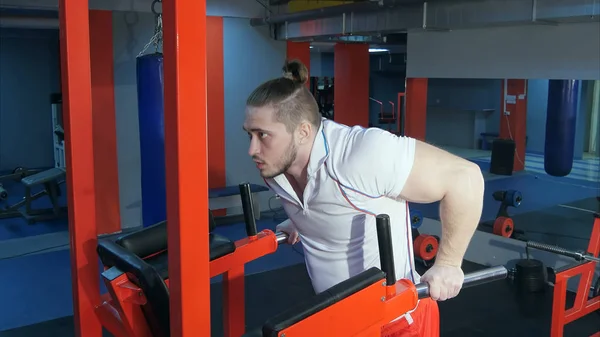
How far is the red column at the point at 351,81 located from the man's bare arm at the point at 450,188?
481 cm

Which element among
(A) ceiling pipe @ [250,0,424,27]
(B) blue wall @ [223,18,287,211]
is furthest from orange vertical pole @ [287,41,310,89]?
(A) ceiling pipe @ [250,0,424,27]

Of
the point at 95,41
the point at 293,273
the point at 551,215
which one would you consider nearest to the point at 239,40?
the point at 95,41

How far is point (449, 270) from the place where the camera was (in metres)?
1.43

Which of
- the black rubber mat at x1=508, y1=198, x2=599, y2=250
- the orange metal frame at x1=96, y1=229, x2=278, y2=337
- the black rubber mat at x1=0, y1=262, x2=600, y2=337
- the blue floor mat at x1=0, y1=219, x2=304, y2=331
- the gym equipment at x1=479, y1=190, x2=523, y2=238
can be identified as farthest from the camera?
the black rubber mat at x1=508, y1=198, x2=599, y2=250

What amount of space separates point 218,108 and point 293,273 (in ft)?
6.47

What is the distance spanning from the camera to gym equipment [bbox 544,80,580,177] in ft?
18.3

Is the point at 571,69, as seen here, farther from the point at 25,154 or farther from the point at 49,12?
the point at 25,154

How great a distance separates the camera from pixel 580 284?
121 inches

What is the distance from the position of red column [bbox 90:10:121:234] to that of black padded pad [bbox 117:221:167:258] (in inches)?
128

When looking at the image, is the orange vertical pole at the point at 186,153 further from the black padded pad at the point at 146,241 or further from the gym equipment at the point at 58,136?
the gym equipment at the point at 58,136

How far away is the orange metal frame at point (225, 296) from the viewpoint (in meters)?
1.37

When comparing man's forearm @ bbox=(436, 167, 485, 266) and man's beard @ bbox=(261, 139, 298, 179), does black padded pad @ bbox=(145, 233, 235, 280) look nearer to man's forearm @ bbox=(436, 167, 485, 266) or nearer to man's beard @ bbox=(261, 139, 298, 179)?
man's beard @ bbox=(261, 139, 298, 179)

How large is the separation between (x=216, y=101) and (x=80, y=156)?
12.7 feet

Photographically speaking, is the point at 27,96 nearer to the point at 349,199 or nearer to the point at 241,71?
the point at 241,71
